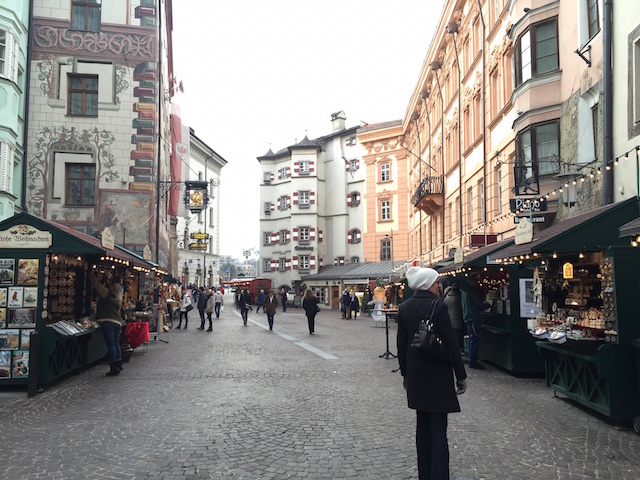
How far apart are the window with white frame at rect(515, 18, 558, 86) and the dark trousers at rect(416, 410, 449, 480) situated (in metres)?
13.0

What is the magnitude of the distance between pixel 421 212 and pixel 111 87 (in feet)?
66.7

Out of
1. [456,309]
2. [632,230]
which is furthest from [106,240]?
[632,230]

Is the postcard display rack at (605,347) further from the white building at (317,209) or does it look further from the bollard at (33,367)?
the white building at (317,209)

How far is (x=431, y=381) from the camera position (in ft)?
15.3

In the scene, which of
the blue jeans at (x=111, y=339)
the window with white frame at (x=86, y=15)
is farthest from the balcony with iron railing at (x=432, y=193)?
the blue jeans at (x=111, y=339)

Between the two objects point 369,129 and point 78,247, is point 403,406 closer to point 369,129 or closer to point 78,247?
point 78,247

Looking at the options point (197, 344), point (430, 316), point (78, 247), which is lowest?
point (197, 344)

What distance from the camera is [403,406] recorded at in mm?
8258

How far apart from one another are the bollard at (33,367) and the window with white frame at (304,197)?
46.2 meters

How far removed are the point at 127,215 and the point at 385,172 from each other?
91.4ft

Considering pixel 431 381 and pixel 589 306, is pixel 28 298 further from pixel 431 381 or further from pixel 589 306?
pixel 589 306

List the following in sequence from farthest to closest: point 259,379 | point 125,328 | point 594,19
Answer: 1. point 125,328
2. point 594,19
3. point 259,379

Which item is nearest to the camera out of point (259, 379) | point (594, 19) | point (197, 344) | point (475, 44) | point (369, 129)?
point (259, 379)

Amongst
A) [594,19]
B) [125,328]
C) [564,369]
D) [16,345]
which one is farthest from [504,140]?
[16,345]
